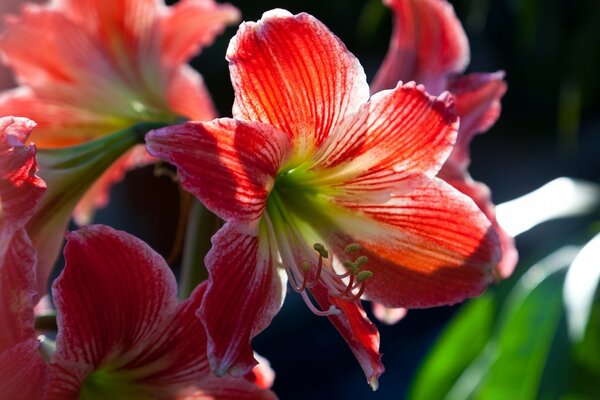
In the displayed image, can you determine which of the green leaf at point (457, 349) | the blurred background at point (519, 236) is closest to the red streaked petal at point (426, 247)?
the blurred background at point (519, 236)

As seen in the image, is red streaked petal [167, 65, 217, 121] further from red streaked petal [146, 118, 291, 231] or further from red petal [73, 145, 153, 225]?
red streaked petal [146, 118, 291, 231]

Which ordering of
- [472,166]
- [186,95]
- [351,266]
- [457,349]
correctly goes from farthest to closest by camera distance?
[472,166], [457,349], [186,95], [351,266]

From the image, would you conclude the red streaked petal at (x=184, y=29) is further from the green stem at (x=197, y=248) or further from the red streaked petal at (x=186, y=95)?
the green stem at (x=197, y=248)

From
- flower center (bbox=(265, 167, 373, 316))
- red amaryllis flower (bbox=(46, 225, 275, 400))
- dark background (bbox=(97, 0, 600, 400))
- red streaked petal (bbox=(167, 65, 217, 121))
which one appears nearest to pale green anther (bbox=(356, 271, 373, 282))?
flower center (bbox=(265, 167, 373, 316))

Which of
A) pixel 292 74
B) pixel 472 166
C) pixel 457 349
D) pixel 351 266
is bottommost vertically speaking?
pixel 472 166

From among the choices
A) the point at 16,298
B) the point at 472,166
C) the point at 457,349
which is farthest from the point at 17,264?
the point at 472,166

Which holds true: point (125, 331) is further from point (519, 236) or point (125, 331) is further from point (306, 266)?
point (519, 236)

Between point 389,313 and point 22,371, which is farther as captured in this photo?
point 389,313

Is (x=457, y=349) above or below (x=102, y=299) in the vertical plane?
below
